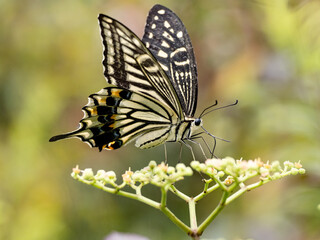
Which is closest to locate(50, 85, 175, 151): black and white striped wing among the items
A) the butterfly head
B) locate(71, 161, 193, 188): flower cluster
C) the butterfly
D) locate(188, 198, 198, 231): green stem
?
the butterfly

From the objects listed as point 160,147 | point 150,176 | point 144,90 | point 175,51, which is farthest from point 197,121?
point 160,147

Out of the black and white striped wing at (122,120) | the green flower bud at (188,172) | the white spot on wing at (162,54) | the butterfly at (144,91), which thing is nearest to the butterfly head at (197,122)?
the butterfly at (144,91)

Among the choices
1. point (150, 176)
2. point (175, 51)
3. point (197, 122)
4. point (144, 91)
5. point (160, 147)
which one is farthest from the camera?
point (160, 147)

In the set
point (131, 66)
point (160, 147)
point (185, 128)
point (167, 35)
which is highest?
point (167, 35)

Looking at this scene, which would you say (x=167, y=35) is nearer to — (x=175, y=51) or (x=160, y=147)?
(x=175, y=51)

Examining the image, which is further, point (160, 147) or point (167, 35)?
point (160, 147)

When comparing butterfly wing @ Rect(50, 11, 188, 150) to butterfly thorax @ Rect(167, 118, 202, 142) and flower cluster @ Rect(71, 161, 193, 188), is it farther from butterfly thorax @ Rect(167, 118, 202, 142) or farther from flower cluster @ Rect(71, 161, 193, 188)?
flower cluster @ Rect(71, 161, 193, 188)
